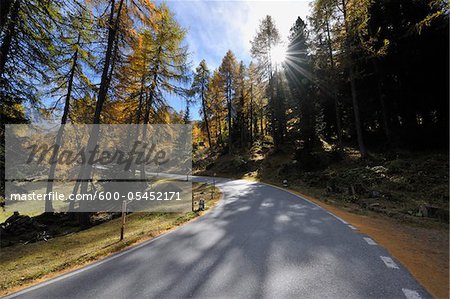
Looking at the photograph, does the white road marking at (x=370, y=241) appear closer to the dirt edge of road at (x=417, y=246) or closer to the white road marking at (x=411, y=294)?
the dirt edge of road at (x=417, y=246)

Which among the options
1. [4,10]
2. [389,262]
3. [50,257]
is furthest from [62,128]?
[389,262]

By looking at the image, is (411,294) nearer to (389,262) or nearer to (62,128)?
(389,262)

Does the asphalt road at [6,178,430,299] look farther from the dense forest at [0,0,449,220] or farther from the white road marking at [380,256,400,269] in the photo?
the dense forest at [0,0,449,220]

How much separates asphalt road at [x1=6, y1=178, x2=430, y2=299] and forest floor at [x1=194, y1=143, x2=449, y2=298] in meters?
0.67

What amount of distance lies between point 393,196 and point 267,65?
66.5ft

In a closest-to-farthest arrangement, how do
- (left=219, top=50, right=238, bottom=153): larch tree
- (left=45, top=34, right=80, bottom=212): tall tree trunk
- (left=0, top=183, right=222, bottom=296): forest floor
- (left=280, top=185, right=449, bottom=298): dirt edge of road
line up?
1. (left=280, top=185, right=449, bottom=298): dirt edge of road
2. (left=0, top=183, right=222, bottom=296): forest floor
3. (left=45, top=34, right=80, bottom=212): tall tree trunk
4. (left=219, top=50, right=238, bottom=153): larch tree

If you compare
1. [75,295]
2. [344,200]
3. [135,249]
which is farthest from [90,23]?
[344,200]

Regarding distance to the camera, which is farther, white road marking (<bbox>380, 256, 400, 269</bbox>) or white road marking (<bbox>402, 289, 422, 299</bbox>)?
white road marking (<bbox>380, 256, 400, 269</bbox>)

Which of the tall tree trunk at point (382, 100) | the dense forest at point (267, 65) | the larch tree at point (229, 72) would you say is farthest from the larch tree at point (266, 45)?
the tall tree trunk at point (382, 100)

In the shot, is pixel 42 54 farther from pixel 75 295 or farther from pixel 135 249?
pixel 75 295

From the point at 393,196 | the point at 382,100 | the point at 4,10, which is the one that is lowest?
the point at 393,196

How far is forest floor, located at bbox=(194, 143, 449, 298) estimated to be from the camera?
5.16m

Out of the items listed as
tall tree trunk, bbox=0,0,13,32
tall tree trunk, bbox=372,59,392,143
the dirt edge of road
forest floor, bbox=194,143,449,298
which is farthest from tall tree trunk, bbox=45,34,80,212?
tall tree trunk, bbox=372,59,392,143

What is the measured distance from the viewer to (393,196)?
37.7 feet
